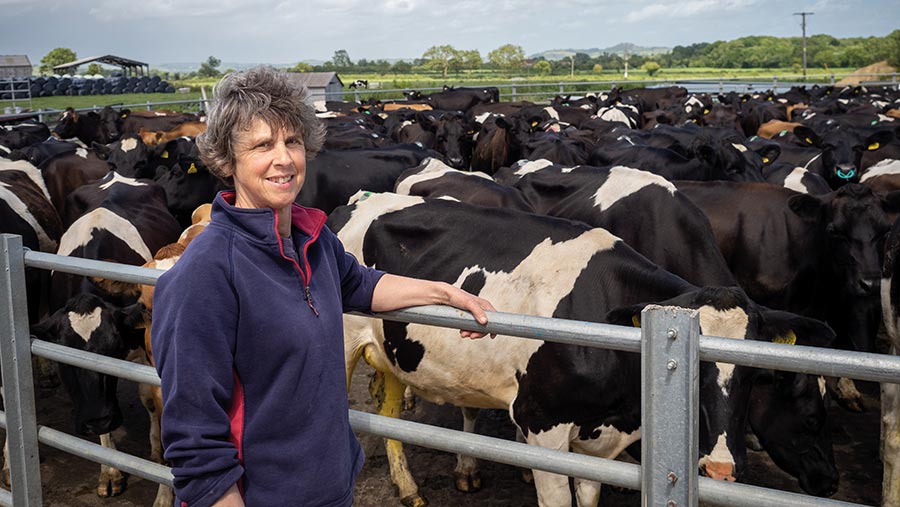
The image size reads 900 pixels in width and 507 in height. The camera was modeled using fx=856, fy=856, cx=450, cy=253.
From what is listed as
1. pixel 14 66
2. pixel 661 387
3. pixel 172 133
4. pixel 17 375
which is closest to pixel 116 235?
pixel 17 375

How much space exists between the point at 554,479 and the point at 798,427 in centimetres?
138

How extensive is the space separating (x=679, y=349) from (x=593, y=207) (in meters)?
4.67

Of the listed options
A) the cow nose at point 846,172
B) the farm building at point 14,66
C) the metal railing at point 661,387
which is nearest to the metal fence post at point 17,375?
the metal railing at point 661,387

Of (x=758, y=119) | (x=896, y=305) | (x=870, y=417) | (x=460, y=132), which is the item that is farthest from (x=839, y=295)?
(x=758, y=119)

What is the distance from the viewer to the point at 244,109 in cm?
199

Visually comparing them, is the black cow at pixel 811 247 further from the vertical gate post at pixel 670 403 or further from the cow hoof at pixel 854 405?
the vertical gate post at pixel 670 403

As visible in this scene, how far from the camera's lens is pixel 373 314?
2537mm

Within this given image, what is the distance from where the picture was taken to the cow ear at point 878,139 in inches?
404

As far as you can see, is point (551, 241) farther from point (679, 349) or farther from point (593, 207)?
point (593, 207)

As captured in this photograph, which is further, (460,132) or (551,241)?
(460,132)

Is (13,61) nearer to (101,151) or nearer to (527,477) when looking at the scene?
(101,151)

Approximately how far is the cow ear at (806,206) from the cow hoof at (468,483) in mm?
3264

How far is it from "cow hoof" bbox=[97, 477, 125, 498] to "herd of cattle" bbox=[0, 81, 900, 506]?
0.01 metres

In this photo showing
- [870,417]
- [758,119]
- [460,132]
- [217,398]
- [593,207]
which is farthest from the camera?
[758,119]
